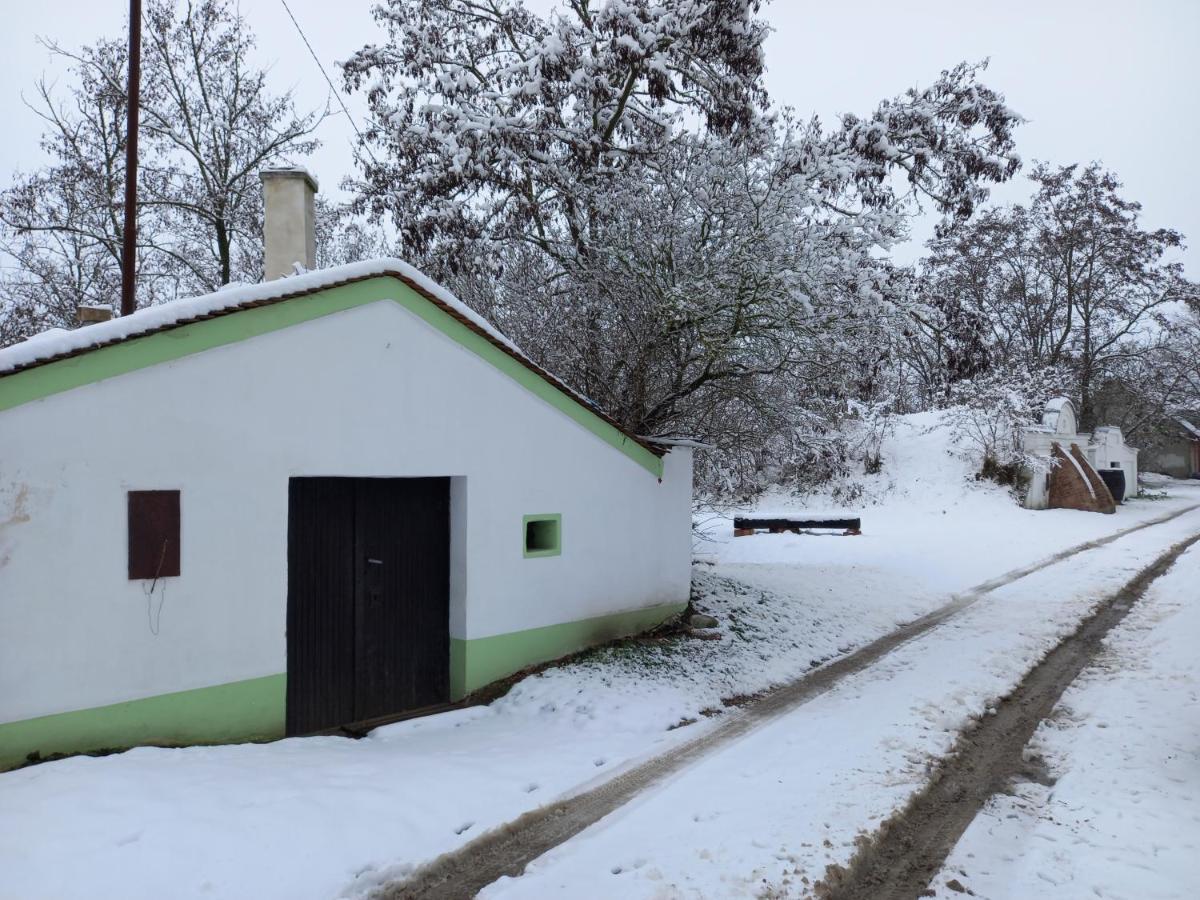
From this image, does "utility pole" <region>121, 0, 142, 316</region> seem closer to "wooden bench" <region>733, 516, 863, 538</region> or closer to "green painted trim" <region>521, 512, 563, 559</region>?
"green painted trim" <region>521, 512, 563, 559</region>

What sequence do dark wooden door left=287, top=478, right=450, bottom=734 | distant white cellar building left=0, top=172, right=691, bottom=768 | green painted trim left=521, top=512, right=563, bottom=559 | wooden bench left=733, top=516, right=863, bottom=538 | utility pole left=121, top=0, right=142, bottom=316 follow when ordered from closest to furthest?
distant white cellar building left=0, top=172, right=691, bottom=768
dark wooden door left=287, top=478, right=450, bottom=734
green painted trim left=521, top=512, right=563, bottom=559
utility pole left=121, top=0, right=142, bottom=316
wooden bench left=733, top=516, right=863, bottom=538

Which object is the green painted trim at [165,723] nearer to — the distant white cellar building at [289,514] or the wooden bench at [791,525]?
the distant white cellar building at [289,514]

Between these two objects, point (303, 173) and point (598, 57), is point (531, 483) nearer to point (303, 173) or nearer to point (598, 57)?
point (303, 173)

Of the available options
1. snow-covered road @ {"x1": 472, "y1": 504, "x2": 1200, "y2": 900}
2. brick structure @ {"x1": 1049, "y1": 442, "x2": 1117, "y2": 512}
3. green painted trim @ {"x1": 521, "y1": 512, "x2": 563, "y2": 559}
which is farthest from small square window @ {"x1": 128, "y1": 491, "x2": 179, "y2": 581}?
brick structure @ {"x1": 1049, "y1": 442, "x2": 1117, "y2": 512}

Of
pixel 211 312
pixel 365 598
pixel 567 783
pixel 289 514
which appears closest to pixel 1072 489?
pixel 567 783

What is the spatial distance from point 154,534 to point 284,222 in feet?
13.5

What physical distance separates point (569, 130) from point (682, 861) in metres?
11.3

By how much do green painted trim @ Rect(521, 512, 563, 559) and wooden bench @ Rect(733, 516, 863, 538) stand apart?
40.0ft

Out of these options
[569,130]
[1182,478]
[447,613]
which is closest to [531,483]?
[447,613]

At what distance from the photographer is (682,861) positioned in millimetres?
4434

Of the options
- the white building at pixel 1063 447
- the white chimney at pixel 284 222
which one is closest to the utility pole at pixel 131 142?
the white chimney at pixel 284 222

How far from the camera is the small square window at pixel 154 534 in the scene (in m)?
5.22

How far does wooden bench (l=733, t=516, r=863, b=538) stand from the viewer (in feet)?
65.2

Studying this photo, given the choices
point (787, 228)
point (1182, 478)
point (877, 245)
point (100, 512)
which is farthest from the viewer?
point (1182, 478)
